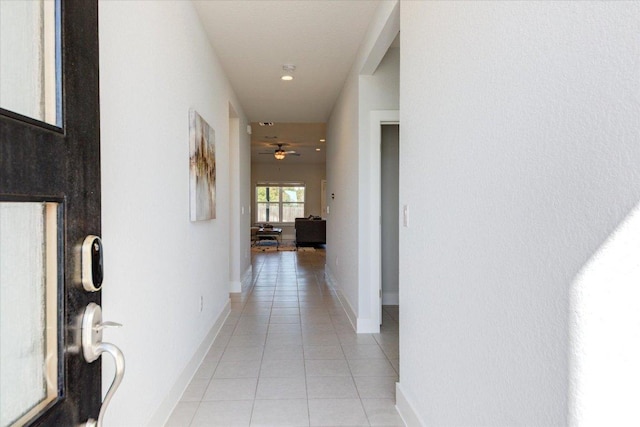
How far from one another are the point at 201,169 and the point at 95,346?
2.28 meters

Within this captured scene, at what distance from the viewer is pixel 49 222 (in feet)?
2.13

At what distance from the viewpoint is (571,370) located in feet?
2.78

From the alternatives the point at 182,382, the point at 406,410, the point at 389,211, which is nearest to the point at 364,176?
the point at 389,211

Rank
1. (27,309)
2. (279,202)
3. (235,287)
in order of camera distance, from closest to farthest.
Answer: (27,309) < (235,287) < (279,202)

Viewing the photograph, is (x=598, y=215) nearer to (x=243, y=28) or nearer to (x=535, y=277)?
(x=535, y=277)

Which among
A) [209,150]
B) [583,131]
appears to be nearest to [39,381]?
[583,131]

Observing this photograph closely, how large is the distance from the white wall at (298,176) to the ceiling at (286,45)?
26.9 feet

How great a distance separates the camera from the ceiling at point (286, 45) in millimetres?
2797

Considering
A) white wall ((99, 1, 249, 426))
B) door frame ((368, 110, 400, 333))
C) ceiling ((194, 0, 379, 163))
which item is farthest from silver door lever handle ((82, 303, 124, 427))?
door frame ((368, 110, 400, 333))

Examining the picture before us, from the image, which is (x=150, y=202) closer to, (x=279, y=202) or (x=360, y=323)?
(x=360, y=323)

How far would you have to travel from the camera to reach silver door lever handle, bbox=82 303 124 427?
723 mm

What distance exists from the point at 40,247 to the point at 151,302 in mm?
1372

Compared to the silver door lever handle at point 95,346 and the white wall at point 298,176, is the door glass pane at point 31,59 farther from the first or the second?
the white wall at point 298,176

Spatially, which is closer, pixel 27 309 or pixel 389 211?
pixel 27 309
